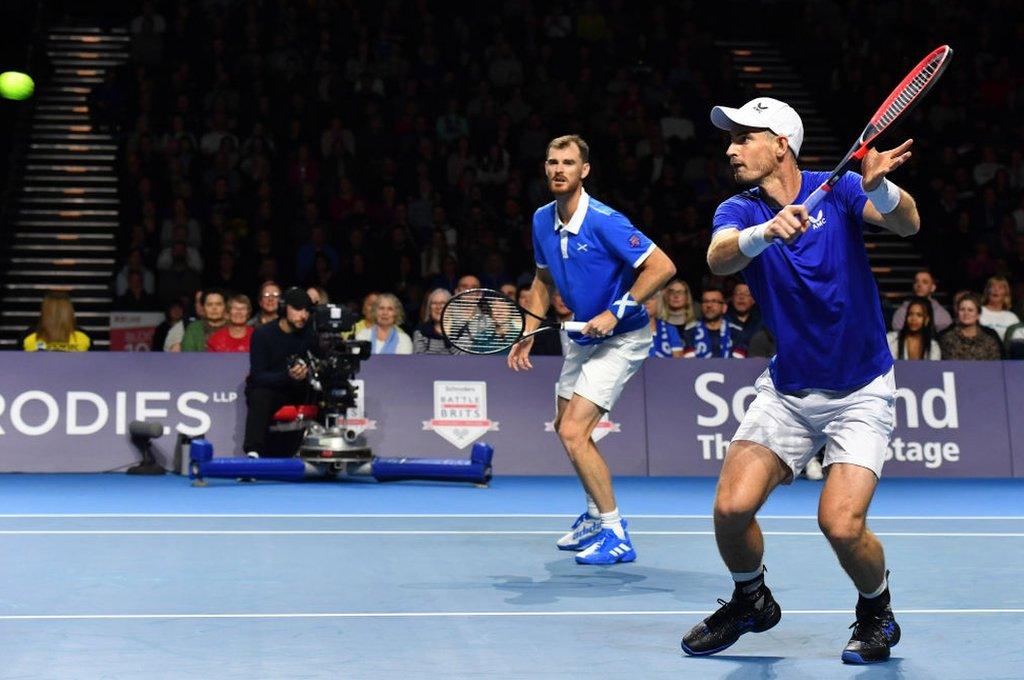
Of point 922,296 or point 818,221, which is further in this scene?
point 922,296

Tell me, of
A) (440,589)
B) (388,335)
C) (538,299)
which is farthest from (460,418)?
(440,589)

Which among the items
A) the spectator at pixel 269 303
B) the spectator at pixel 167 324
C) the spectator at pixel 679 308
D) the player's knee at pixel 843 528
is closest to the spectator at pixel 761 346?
the spectator at pixel 679 308

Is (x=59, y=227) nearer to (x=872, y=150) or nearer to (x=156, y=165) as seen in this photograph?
(x=156, y=165)

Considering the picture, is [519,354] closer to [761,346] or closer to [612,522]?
[612,522]

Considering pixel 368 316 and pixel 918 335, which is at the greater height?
pixel 368 316

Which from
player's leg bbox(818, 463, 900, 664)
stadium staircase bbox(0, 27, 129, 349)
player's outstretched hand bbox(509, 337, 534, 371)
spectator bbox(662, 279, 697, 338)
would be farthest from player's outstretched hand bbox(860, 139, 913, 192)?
stadium staircase bbox(0, 27, 129, 349)

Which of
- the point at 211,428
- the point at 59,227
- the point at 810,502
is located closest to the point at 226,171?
the point at 59,227

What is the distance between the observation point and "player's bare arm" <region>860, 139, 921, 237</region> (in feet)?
15.8

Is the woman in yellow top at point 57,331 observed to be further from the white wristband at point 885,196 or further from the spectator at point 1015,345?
the white wristband at point 885,196

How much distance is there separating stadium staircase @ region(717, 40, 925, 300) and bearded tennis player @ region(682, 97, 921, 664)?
14018 mm

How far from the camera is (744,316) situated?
46.9ft

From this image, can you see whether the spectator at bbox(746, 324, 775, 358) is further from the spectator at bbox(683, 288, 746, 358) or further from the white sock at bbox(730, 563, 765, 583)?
the white sock at bbox(730, 563, 765, 583)

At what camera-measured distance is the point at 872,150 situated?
16.2 ft

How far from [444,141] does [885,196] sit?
14481 mm
